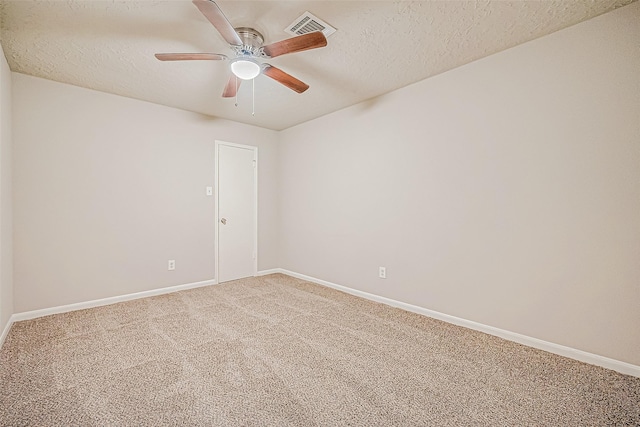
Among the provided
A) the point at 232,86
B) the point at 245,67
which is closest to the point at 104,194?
the point at 232,86

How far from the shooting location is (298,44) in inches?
73.2

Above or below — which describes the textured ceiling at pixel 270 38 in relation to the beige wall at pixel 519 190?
above

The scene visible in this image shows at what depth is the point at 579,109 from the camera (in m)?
2.01

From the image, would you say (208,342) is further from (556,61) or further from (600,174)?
(556,61)

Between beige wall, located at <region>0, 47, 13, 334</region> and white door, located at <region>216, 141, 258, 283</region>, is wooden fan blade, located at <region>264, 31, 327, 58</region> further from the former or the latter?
white door, located at <region>216, 141, 258, 283</region>

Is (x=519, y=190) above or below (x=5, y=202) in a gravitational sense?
above

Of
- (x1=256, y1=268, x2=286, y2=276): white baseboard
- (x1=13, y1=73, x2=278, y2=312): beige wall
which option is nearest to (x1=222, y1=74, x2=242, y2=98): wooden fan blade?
(x1=13, y1=73, x2=278, y2=312): beige wall

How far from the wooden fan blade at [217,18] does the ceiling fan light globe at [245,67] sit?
0.25 meters

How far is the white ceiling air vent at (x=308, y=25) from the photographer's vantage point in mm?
1951

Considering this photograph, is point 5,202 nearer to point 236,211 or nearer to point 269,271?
point 236,211

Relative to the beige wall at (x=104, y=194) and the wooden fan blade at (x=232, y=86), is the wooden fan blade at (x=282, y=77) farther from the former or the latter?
the beige wall at (x=104, y=194)

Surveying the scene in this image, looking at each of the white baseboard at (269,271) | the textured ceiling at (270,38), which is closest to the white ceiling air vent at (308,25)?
the textured ceiling at (270,38)

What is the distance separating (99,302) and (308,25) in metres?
3.62

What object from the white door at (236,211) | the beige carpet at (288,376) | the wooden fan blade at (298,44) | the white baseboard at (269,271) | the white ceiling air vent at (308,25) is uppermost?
the white ceiling air vent at (308,25)
